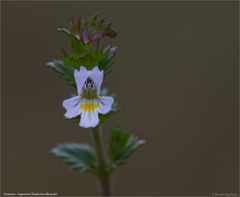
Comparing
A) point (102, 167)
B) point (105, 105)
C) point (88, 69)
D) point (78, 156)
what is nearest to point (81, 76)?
point (88, 69)

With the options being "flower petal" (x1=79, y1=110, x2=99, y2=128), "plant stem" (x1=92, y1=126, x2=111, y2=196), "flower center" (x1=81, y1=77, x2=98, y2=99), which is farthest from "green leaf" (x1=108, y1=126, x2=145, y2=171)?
"flower petal" (x1=79, y1=110, x2=99, y2=128)

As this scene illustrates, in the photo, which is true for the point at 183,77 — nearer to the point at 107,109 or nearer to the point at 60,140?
the point at 60,140

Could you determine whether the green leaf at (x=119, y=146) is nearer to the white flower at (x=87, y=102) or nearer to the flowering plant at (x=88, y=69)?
the flowering plant at (x=88, y=69)

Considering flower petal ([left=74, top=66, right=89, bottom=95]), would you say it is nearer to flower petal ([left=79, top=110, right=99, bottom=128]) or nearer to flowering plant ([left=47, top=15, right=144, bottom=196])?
flowering plant ([left=47, top=15, right=144, bottom=196])

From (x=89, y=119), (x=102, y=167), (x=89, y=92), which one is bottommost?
(x=102, y=167)

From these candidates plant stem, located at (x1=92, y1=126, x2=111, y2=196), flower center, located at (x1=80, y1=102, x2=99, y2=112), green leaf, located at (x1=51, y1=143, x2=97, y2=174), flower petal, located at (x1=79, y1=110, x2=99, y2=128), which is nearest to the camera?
flower petal, located at (x1=79, y1=110, x2=99, y2=128)

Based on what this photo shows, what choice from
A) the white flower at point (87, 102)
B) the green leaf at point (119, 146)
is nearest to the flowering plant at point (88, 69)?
the white flower at point (87, 102)

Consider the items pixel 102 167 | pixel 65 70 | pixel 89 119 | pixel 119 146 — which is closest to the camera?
pixel 89 119

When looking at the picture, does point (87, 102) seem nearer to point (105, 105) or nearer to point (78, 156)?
point (105, 105)
